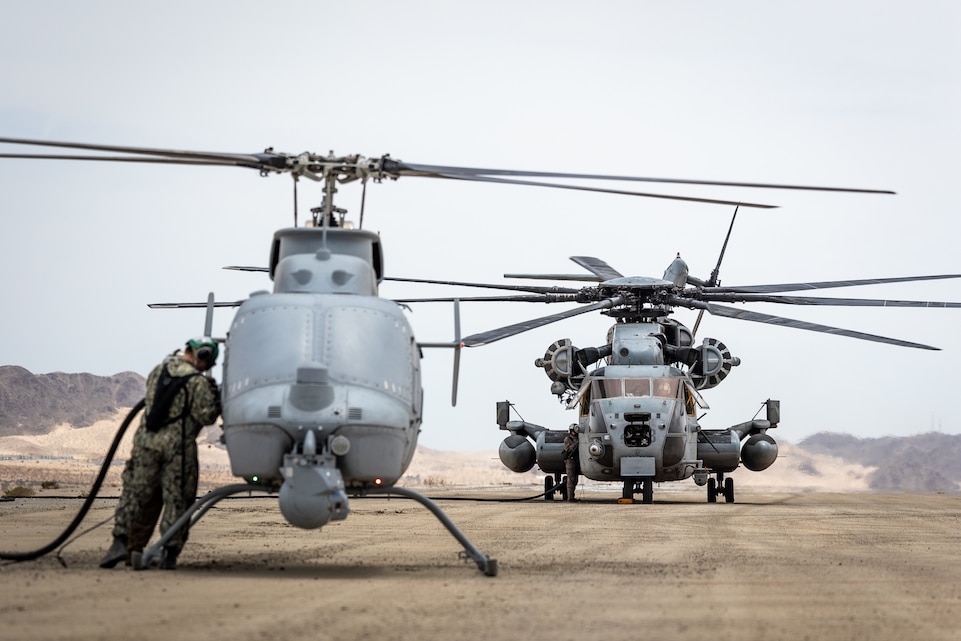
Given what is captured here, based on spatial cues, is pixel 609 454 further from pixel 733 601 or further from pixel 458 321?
pixel 733 601

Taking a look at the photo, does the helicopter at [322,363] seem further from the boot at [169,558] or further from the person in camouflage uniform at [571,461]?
the person in camouflage uniform at [571,461]

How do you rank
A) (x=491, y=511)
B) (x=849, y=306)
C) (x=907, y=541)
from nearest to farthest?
1. (x=907, y=541)
2. (x=491, y=511)
3. (x=849, y=306)

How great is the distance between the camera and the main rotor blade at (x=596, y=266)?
3447 centimetres

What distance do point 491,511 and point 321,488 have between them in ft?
48.9

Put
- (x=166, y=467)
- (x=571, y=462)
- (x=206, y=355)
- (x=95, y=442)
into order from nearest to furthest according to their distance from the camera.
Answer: (x=166, y=467), (x=206, y=355), (x=571, y=462), (x=95, y=442)

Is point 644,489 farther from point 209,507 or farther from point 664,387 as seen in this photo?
point 209,507

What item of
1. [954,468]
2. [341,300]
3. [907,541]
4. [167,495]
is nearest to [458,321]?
[341,300]

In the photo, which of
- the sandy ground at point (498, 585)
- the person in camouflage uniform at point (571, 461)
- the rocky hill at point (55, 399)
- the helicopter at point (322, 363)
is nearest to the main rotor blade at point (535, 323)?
the person in camouflage uniform at point (571, 461)

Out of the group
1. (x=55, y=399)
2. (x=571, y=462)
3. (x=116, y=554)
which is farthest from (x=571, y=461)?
(x=55, y=399)

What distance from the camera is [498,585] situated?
10883 mm

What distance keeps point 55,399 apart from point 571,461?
283 ft

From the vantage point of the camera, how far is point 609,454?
30891 mm

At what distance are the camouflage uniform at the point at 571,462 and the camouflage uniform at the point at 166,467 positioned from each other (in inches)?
867

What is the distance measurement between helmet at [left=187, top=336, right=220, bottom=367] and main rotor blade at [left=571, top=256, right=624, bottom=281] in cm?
2248
